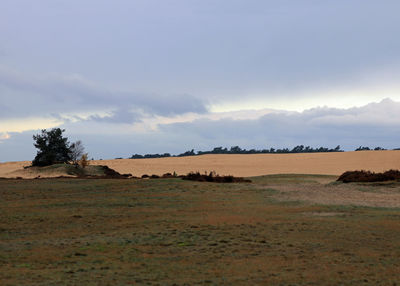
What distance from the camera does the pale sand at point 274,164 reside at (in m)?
43.0

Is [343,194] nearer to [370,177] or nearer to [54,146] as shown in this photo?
[370,177]

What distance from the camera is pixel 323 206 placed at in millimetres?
16688

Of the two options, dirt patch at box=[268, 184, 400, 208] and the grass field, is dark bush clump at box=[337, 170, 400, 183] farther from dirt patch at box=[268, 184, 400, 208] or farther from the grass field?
the grass field

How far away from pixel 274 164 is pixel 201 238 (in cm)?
3900

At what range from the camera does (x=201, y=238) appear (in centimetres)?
1098

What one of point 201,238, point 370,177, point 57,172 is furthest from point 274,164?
point 201,238

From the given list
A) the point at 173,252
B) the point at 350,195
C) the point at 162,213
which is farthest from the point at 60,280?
the point at 350,195

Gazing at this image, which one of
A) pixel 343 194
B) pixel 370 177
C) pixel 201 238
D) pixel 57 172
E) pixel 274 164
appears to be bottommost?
pixel 201 238

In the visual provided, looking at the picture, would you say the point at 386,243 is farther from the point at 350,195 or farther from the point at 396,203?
the point at 350,195

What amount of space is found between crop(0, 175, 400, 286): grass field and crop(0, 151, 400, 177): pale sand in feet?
73.1

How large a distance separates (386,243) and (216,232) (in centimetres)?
369

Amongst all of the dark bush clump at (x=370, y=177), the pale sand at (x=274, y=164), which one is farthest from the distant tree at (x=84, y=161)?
the dark bush clump at (x=370, y=177)

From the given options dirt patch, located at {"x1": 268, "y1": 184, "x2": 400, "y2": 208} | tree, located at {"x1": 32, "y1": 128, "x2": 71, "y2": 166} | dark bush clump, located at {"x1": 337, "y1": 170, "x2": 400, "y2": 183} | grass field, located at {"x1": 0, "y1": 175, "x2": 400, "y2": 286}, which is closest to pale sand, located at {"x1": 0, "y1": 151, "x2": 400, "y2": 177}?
tree, located at {"x1": 32, "y1": 128, "x2": 71, "y2": 166}

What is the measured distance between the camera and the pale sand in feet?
141
